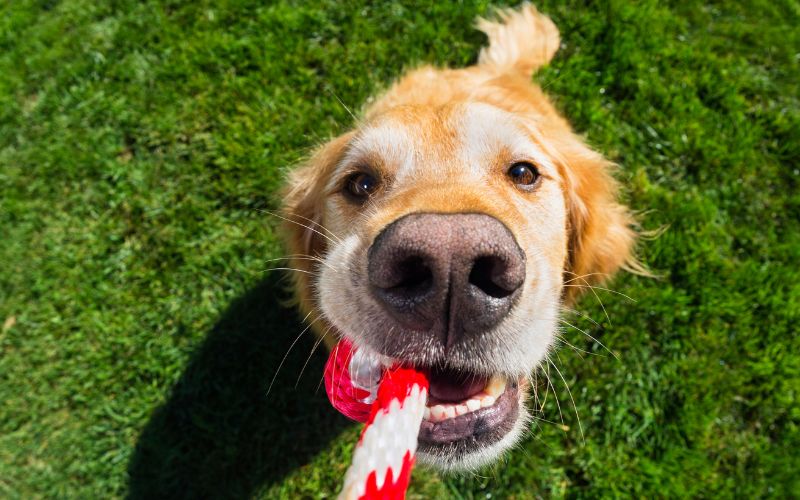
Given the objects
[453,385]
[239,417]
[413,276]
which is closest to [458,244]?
[413,276]

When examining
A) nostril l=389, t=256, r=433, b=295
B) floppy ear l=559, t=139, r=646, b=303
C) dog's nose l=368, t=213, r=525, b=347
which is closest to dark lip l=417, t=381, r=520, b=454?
dog's nose l=368, t=213, r=525, b=347

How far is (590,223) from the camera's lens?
3.01 meters

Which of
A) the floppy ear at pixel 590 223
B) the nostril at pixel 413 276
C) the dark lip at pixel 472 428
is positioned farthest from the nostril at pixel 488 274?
the floppy ear at pixel 590 223

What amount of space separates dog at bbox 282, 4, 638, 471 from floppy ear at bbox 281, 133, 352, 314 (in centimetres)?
1

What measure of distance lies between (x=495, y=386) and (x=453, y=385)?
19 cm

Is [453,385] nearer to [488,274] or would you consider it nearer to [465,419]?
[465,419]

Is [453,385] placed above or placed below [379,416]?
below

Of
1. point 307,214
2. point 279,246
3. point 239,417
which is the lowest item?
point 239,417

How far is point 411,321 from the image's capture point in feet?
5.76

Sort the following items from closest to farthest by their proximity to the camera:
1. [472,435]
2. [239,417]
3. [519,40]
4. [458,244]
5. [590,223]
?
[458,244] → [472,435] → [590,223] → [239,417] → [519,40]

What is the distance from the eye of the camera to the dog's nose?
5.26ft

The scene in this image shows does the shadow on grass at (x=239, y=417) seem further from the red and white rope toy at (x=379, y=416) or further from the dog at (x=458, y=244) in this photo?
the red and white rope toy at (x=379, y=416)

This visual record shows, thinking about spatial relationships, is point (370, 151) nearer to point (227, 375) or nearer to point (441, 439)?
point (441, 439)

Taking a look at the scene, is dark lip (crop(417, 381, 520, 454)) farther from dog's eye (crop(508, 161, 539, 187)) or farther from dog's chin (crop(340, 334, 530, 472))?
dog's eye (crop(508, 161, 539, 187))
